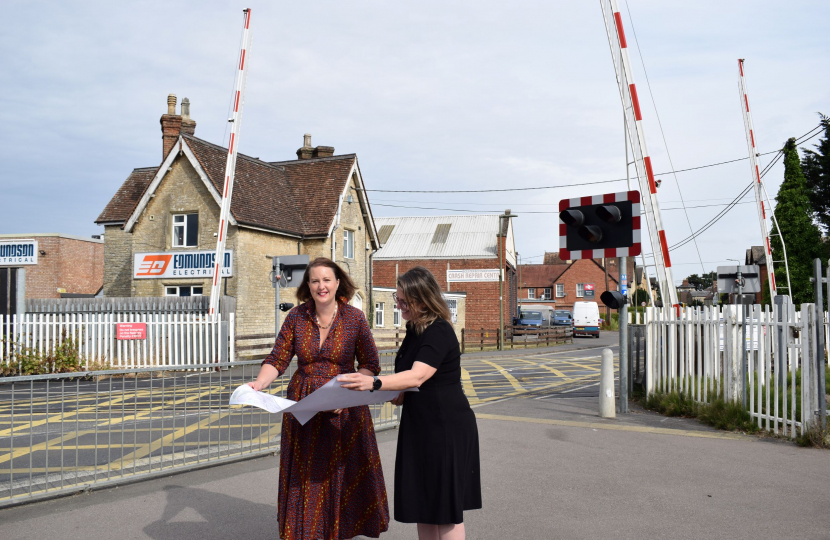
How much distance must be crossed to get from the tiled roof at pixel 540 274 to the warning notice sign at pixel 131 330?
67.0m

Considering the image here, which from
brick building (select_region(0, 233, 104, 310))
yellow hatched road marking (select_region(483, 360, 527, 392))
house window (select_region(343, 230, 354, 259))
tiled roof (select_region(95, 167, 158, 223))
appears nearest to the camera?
yellow hatched road marking (select_region(483, 360, 527, 392))

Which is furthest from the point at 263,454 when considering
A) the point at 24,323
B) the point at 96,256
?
the point at 96,256

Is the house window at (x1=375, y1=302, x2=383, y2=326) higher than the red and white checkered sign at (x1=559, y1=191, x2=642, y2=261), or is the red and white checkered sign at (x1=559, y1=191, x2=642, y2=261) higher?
the red and white checkered sign at (x1=559, y1=191, x2=642, y2=261)

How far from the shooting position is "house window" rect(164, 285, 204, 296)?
26.7 metres

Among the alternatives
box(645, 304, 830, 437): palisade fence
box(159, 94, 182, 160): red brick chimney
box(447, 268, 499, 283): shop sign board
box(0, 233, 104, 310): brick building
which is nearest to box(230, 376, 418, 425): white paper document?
box(645, 304, 830, 437): palisade fence

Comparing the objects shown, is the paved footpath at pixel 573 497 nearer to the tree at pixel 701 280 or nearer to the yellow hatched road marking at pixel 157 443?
the yellow hatched road marking at pixel 157 443

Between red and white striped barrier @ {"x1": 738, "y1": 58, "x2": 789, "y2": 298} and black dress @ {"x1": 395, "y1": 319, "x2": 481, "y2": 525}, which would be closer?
black dress @ {"x1": 395, "y1": 319, "x2": 481, "y2": 525}

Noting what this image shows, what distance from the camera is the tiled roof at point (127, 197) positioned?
98.6 ft

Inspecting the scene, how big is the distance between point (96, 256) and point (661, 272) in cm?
4113

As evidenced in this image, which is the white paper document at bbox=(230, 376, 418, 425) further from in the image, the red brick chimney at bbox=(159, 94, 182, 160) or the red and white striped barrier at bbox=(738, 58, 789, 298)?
the red brick chimney at bbox=(159, 94, 182, 160)

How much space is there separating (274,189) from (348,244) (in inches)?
166

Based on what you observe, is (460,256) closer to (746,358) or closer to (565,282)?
(746,358)

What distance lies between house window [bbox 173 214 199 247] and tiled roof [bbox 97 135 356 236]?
6.53ft

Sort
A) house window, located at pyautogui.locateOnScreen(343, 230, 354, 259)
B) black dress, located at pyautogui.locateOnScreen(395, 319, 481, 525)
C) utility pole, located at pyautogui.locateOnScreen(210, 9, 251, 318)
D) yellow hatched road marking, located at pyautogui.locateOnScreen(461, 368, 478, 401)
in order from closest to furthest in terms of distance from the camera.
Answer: black dress, located at pyautogui.locateOnScreen(395, 319, 481, 525), yellow hatched road marking, located at pyautogui.locateOnScreen(461, 368, 478, 401), utility pole, located at pyautogui.locateOnScreen(210, 9, 251, 318), house window, located at pyautogui.locateOnScreen(343, 230, 354, 259)
